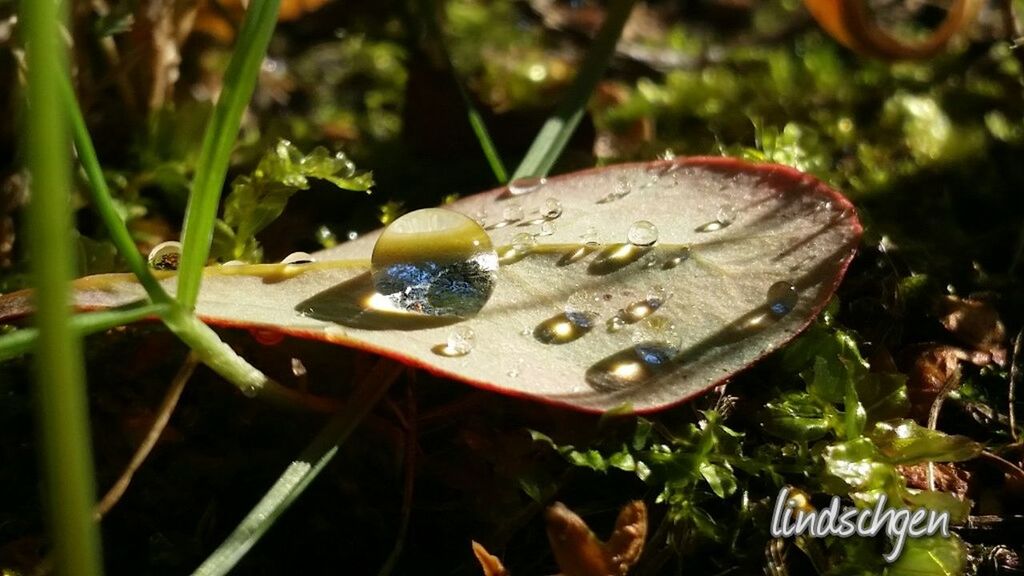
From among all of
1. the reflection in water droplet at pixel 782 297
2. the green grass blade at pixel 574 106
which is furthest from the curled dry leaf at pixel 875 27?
the reflection in water droplet at pixel 782 297

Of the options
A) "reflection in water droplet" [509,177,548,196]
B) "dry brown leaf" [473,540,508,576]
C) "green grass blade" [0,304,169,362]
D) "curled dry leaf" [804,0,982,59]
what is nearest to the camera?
"green grass blade" [0,304,169,362]

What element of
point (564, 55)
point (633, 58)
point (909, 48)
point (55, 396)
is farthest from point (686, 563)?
point (564, 55)

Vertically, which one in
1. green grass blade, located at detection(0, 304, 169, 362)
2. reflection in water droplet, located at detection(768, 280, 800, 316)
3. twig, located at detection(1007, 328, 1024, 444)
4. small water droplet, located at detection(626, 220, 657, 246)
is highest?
green grass blade, located at detection(0, 304, 169, 362)

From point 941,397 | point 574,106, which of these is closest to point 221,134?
point 574,106

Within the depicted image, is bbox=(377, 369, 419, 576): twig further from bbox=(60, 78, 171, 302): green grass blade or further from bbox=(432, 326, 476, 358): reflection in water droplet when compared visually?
bbox=(60, 78, 171, 302): green grass blade

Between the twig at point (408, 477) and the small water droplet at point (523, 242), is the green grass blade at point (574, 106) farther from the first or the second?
the twig at point (408, 477)

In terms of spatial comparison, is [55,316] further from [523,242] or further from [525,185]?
[525,185]

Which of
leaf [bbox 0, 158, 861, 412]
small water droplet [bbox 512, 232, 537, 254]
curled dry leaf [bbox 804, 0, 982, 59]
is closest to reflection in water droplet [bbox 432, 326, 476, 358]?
leaf [bbox 0, 158, 861, 412]
